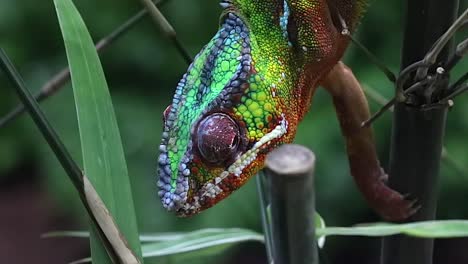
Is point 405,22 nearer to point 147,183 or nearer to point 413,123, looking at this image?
point 413,123

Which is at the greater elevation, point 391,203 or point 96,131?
point 96,131

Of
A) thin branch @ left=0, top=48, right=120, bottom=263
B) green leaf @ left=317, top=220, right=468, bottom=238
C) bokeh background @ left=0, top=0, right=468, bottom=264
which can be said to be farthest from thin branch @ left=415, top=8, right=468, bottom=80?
bokeh background @ left=0, top=0, right=468, bottom=264

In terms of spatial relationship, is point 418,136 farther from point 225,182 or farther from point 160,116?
point 160,116

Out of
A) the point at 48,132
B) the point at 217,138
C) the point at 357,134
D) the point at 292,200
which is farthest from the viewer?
the point at 357,134

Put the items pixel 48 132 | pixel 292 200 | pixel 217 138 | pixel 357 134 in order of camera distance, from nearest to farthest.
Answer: pixel 292 200 < pixel 48 132 < pixel 217 138 < pixel 357 134

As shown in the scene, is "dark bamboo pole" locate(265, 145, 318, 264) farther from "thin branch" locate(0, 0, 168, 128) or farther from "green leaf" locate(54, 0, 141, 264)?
"thin branch" locate(0, 0, 168, 128)

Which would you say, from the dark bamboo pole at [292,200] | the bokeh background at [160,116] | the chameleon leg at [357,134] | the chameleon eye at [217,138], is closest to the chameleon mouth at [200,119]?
the chameleon eye at [217,138]

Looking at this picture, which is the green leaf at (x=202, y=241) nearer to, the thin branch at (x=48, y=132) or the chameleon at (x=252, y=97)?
the chameleon at (x=252, y=97)

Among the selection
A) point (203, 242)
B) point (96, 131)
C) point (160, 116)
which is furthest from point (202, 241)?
point (160, 116)
